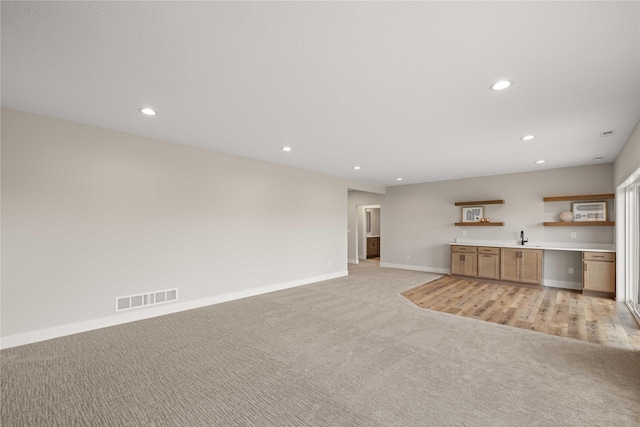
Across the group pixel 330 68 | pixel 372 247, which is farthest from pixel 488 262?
pixel 330 68

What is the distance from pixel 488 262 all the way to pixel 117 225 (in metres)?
7.25

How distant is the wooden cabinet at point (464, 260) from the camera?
6.71 meters

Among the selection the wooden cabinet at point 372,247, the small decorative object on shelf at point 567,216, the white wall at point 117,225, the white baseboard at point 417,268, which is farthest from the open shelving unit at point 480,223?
the white wall at point 117,225

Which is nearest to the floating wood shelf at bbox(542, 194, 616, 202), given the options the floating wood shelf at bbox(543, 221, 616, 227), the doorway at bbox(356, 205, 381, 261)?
the floating wood shelf at bbox(543, 221, 616, 227)

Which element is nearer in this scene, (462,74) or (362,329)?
(462,74)

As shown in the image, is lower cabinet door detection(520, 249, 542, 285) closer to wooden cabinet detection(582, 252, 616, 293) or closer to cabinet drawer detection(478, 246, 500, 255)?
cabinet drawer detection(478, 246, 500, 255)

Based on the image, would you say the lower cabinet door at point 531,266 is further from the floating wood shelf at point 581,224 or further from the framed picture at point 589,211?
the framed picture at point 589,211

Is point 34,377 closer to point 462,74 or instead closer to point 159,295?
point 159,295

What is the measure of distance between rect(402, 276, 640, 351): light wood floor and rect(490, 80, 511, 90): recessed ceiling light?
301cm

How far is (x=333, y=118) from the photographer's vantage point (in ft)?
10.5

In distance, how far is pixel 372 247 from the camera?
11.3 meters

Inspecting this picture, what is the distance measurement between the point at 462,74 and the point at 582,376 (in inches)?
110

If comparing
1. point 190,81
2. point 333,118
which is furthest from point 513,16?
point 190,81

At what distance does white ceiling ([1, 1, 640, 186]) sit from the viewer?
5.26 feet
